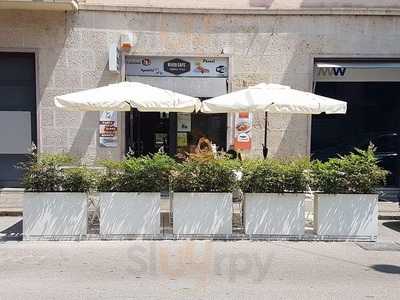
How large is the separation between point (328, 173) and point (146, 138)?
6397 millimetres

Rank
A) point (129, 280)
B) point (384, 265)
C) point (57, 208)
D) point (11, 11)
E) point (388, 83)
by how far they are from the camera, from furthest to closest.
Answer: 1. point (388, 83)
2. point (11, 11)
3. point (57, 208)
4. point (384, 265)
5. point (129, 280)

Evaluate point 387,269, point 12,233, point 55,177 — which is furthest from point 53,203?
point 387,269

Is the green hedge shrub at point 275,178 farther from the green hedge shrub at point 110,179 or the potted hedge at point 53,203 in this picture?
the potted hedge at point 53,203

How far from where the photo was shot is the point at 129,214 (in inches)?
311

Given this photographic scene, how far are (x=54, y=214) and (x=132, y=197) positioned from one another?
131 cm

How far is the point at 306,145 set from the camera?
12.9m

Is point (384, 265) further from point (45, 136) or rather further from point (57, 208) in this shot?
point (45, 136)

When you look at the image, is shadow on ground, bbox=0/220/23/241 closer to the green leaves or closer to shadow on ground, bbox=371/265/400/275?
the green leaves

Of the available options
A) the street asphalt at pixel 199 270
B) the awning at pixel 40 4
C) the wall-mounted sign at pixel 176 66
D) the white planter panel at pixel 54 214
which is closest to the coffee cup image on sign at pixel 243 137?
the wall-mounted sign at pixel 176 66

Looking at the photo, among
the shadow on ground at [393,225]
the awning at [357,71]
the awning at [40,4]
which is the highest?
the awning at [40,4]

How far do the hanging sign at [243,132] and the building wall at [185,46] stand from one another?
0.23m

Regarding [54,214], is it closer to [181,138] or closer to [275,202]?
[275,202]

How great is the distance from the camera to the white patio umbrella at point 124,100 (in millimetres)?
8648

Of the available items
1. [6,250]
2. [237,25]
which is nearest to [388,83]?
[237,25]
